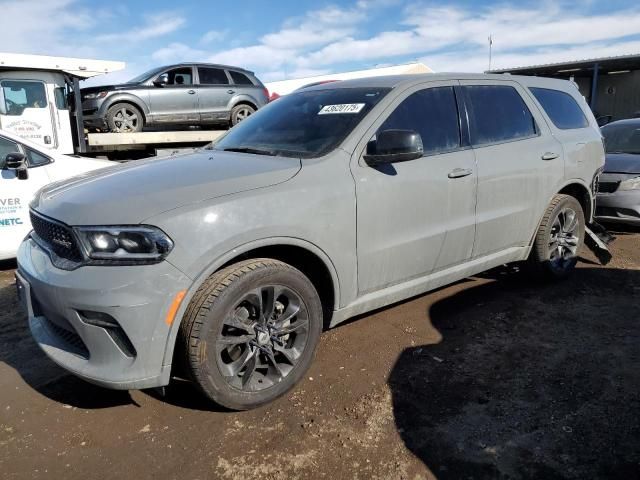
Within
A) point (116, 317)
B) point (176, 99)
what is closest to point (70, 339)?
point (116, 317)

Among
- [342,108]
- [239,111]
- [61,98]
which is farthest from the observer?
[239,111]

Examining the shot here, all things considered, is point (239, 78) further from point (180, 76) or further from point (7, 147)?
point (7, 147)

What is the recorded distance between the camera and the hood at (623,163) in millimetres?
Answer: 6324

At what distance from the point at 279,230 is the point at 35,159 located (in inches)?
155

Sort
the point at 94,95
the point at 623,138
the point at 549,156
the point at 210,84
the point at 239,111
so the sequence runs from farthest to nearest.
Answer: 1. the point at 239,111
2. the point at 210,84
3. the point at 94,95
4. the point at 623,138
5. the point at 549,156

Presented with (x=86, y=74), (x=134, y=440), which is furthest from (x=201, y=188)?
(x=86, y=74)

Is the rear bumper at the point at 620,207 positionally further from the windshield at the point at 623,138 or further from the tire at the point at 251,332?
the tire at the point at 251,332

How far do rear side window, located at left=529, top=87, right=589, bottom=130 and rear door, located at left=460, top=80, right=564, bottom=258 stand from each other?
0.21 meters

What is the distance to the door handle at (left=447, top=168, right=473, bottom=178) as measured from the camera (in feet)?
11.6

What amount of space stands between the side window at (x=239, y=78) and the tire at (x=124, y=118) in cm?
215

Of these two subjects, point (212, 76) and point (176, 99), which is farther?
point (212, 76)

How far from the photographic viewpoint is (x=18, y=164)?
16.8 feet

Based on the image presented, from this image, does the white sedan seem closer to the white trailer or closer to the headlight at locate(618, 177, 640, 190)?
the white trailer

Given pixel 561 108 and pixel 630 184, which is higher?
pixel 561 108
